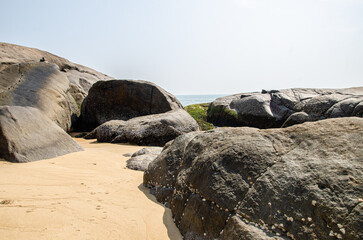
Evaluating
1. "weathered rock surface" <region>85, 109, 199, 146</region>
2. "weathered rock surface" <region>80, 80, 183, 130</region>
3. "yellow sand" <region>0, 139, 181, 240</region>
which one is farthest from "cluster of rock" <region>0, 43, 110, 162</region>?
"weathered rock surface" <region>85, 109, 199, 146</region>

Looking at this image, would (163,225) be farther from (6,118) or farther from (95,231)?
(6,118)

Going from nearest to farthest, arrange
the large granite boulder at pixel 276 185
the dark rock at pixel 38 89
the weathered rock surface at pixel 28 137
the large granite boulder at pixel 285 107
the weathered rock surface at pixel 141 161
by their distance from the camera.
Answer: the large granite boulder at pixel 276 185, the weathered rock surface at pixel 28 137, the weathered rock surface at pixel 141 161, the dark rock at pixel 38 89, the large granite boulder at pixel 285 107

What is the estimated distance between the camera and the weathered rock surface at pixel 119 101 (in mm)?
12000

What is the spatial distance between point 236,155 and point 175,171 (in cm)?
113

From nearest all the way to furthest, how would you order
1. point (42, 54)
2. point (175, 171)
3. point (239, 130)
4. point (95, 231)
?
1. point (95, 231)
2. point (239, 130)
3. point (175, 171)
4. point (42, 54)

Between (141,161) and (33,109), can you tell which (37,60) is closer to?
(33,109)

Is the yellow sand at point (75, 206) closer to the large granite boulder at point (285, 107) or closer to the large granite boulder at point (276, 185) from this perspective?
the large granite boulder at point (276, 185)

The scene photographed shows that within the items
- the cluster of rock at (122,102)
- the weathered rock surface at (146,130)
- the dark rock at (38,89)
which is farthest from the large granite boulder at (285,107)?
the dark rock at (38,89)

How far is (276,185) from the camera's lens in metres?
2.19

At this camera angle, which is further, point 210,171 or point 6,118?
point 6,118

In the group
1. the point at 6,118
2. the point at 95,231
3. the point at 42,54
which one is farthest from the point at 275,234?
the point at 42,54

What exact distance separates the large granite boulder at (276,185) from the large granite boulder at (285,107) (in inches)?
473

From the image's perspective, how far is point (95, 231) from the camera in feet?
8.04

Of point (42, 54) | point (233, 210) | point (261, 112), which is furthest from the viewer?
point (42, 54)
